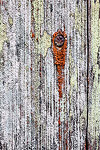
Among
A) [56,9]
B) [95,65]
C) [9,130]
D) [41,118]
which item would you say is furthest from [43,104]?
[56,9]

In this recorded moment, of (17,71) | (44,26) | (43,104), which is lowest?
(43,104)

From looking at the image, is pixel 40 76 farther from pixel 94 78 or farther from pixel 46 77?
pixel 94 78

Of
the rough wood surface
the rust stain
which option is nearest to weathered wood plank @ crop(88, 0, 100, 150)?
the rough wood surface

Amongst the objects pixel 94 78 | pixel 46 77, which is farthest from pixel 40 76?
pixel 94 78

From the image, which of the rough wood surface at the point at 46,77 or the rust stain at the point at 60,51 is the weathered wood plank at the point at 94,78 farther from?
the rust stain at the point at 60,51

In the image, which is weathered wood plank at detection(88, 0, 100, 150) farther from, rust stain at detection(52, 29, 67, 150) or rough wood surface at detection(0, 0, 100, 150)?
rust stain at detection(52, 29, 67, 150)

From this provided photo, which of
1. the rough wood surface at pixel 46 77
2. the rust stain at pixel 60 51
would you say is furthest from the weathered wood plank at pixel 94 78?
the rust stain at pixel 60 51

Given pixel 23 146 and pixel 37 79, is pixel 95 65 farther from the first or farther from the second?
pixel 23 146
